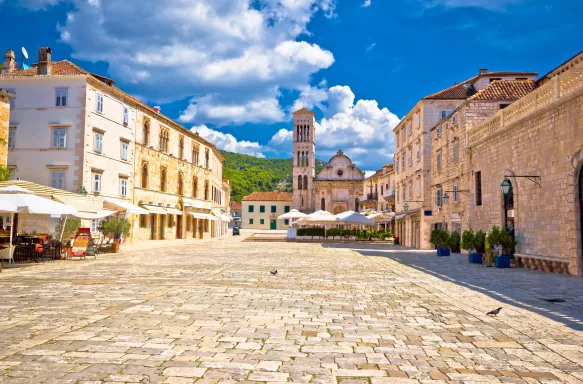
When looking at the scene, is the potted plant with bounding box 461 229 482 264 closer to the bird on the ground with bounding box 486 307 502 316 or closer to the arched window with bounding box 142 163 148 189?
the bird on the ground with bounding box 486 307 502 316

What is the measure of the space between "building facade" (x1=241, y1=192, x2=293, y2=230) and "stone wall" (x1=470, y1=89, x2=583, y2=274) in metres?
75.0

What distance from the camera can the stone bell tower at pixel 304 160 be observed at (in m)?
82.8

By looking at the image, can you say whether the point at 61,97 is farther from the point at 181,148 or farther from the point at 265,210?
the point at 265,210

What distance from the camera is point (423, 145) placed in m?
31.8

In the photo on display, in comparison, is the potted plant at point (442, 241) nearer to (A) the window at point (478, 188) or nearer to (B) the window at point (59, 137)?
(A) the window at point (478, 188)

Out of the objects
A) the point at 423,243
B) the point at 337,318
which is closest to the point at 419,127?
the point at 423,243

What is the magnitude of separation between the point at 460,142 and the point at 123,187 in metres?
22.6

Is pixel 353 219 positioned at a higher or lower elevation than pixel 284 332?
higher

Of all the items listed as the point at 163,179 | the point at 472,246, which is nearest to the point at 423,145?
the point at 472,246

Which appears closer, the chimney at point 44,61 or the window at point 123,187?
the chimney at point 44,61

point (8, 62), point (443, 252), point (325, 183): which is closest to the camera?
point (443, 252)

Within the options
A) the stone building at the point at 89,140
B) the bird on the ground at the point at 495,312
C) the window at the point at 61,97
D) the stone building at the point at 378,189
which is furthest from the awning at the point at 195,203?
the bird on the ground at the point at 495,312

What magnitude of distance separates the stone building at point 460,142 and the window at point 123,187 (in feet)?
69.4

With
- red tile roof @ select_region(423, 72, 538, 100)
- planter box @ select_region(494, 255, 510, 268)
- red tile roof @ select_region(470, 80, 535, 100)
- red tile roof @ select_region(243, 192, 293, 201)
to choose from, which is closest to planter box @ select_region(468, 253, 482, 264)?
planter box @ select_region(494, 255, 510, 268)
